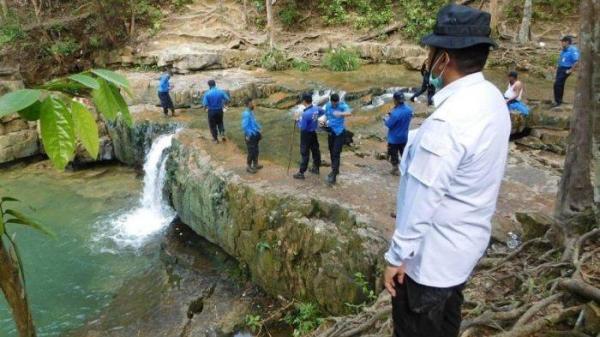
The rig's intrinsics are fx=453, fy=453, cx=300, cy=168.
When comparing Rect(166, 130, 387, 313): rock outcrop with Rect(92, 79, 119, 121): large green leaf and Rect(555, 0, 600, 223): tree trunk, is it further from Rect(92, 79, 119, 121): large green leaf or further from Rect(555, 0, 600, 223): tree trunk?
Rect(92, 79, 119, 121): large green leaf

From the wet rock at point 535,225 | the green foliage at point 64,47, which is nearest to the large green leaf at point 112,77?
the wet rock at point 535,225

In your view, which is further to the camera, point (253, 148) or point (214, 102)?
point (214, 102)

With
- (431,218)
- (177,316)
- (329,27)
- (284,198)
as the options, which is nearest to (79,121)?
(431,218)

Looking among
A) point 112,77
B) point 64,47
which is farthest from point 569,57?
point 64,47

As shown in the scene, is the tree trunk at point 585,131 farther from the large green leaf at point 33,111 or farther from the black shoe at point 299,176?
the large green leaf at point 33,111

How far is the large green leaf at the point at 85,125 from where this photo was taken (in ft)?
3.57

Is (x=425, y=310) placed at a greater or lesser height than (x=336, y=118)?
greater

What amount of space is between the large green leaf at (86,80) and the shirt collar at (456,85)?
4.44 feet

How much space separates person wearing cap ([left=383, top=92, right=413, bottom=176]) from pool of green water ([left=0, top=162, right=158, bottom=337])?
17.7 feet

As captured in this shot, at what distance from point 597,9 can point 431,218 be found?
3619 millimetres

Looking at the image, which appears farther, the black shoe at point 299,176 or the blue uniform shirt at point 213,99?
the blue uniform shirt at point 213,99

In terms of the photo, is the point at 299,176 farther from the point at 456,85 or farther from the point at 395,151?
the point at 456,85

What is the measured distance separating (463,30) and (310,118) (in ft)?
19.1

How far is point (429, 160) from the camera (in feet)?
5.98
